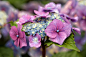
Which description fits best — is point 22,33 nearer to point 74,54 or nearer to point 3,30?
point 74,54

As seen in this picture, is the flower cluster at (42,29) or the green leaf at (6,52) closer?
the flower cluster at (42,29)

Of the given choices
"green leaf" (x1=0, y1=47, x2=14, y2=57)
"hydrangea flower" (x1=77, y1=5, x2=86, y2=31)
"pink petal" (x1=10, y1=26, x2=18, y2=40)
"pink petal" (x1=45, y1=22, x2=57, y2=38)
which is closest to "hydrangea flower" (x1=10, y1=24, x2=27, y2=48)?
"pink petal" (x1=10, y1=26, x2=18, y2=40)

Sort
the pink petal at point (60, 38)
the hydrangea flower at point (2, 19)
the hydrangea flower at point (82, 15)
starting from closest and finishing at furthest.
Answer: the pink petal at point (60, 38), the hydrangea flower at point (82, 15), the hydrangea flower at point (2, 19)

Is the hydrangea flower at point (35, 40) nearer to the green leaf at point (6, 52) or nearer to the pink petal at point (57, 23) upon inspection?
the pink petal at point (57, 23)

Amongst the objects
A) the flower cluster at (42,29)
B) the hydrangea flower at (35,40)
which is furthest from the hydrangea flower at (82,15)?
the hydrangea flower at (35,40)

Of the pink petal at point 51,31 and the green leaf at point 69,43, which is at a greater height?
Answer: the pink petal at point 51,31

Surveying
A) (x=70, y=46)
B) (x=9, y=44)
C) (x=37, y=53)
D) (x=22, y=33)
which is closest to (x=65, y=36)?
(x=70, y=46)

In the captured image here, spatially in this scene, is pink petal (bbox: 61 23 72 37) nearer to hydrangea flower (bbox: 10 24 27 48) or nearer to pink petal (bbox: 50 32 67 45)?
pink petal (bbox: 50 32 67 45)

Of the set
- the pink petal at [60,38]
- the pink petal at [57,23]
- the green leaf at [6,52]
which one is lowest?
the green leaf at [6,52]

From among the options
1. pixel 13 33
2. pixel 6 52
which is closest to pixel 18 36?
pixel 13 33
